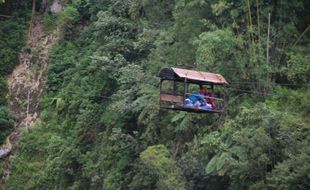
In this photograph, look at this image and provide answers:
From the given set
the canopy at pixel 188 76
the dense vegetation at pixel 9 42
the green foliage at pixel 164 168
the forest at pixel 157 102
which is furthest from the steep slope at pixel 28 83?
the canopy at pixel 188 76

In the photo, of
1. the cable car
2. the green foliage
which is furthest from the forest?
the cable car

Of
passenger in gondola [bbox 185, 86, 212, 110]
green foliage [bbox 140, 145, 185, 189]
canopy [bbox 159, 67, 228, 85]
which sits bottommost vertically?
green foliage [bbox 140, 145, 185, 189]


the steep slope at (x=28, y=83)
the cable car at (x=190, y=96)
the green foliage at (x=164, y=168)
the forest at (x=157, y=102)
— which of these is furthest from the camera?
the steep slope at (x=28, y=83)

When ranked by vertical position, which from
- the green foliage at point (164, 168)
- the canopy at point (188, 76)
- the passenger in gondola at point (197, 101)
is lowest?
the green foliage at point (164, 168)

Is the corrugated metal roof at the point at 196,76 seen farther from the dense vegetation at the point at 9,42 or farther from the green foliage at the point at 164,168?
the dense vegetation at the point at 9,42

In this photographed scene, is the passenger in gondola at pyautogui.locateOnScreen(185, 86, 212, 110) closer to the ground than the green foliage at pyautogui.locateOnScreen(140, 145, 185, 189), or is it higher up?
higher up

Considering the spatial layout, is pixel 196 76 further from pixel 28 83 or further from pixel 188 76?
pixel 28 83

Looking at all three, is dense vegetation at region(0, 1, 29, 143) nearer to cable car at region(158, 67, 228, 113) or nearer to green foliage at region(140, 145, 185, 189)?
green foliage at region(140, 145, 185, 189)

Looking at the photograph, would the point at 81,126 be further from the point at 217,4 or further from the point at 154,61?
the point at 217,4
